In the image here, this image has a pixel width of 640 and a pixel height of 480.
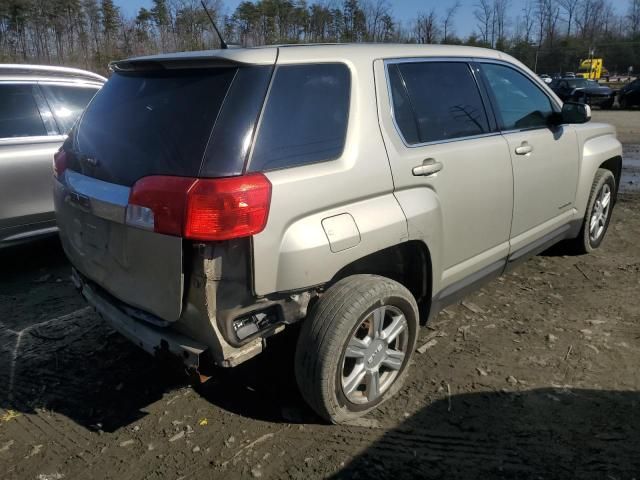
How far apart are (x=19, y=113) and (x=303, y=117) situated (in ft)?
11.2

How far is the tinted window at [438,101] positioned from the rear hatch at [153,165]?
0.89 metres

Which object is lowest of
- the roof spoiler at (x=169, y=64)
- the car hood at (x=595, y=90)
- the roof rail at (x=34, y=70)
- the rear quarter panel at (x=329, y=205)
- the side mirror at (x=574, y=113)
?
the car hood at (x=595, y=90)

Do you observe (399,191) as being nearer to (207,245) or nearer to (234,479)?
(207,245)

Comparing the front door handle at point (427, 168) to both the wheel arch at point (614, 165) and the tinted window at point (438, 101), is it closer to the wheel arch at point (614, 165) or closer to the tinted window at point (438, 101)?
the tinted window at point (438, 101)

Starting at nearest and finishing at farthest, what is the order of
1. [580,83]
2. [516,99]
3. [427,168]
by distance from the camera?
[427,168] → [516,99] → [580,83]

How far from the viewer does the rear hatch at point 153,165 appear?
90.0 inches

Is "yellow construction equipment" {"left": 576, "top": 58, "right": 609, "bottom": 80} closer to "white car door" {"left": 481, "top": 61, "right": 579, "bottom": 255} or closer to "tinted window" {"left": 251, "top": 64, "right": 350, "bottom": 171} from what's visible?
"white car door" {"left": 481, "top": 61, "right": 579, "bottom": 255}

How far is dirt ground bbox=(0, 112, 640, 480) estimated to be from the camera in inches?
101

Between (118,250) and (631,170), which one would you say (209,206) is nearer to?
(118,250)

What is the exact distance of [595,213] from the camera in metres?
5.10

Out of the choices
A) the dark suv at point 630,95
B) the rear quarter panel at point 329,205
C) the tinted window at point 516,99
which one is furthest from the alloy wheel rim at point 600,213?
the dark suv at point 630,95

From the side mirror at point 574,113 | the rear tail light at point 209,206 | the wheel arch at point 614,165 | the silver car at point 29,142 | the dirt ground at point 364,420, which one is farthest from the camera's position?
the wheel arch at point 614,165

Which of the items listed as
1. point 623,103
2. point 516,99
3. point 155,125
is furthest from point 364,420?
point 623,103

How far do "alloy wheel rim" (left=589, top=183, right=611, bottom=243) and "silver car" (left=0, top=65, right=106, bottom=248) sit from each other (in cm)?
489
